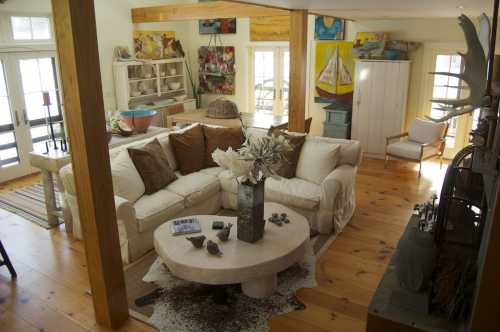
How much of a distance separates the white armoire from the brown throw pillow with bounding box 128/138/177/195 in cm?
396

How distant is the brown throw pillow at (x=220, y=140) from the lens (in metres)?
5.10

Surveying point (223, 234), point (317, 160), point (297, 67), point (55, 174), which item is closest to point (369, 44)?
point (297, 67)

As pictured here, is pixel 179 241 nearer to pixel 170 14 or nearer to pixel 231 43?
pixel 170 14

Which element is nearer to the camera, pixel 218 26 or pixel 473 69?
pixel 473 69

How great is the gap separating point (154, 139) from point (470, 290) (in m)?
3.75

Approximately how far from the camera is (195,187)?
448 centimetres

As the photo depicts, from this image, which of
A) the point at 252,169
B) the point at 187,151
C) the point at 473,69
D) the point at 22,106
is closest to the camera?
the point at 473,69

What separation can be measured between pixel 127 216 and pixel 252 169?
1304 millimetres

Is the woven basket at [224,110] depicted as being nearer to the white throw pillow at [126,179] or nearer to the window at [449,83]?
the white throw pillow at [126,179]

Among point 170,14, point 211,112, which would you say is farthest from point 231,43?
point 211,112

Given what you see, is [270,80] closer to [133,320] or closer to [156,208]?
[156,208]

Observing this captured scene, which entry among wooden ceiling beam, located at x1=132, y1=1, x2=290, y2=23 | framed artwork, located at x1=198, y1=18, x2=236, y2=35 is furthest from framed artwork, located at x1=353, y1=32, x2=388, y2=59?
framed artwork, located at x1=198, y1=18, x2=236, y2=35

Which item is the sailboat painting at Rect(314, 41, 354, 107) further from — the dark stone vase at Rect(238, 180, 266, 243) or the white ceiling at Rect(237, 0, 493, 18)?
the dark stone vase at Rect(238, 180, 266, 243)

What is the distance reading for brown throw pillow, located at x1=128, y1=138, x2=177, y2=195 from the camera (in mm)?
4273
